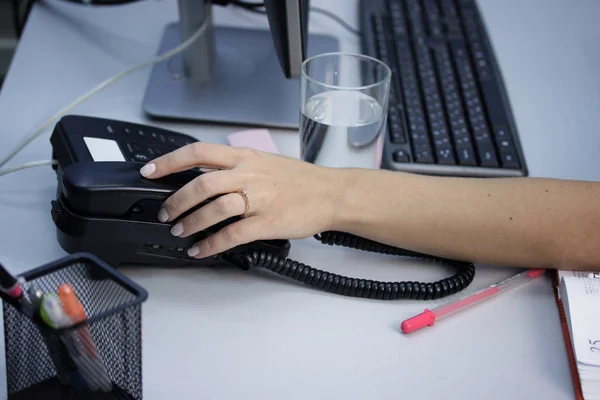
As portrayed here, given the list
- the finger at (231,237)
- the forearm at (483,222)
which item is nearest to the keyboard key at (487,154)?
the forearm at (483,222)

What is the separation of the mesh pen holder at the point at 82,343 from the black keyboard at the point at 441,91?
0.45 m

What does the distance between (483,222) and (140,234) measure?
1.21 ft

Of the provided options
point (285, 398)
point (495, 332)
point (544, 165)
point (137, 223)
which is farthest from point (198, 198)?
point (544, 165)

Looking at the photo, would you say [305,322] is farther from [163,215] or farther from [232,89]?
[232,89]

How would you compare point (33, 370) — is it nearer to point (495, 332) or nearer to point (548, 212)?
point (495, 332)

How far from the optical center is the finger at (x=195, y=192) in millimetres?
750

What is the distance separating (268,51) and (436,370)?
649 mm

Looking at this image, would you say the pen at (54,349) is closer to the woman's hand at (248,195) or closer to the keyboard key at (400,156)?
the woman's hand at (248,195)

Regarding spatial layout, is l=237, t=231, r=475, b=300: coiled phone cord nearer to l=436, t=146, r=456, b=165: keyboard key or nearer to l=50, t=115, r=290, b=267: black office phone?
l=50, t=115, r=290, b=267: black office phone

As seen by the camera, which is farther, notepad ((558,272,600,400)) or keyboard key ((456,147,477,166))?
keyboard key ((456,147,477,166))

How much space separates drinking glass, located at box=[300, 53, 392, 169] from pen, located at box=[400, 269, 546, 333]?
8.6 inches

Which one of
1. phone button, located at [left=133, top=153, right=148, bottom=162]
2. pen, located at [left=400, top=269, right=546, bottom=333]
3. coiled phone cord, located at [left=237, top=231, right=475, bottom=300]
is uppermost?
phone button, located at [left=133, top=153, right=148, bottom=162]

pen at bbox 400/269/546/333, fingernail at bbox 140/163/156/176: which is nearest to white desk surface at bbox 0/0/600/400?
pen at bbox 400/269/546/333

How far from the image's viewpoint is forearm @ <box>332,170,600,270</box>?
32.4 inches
